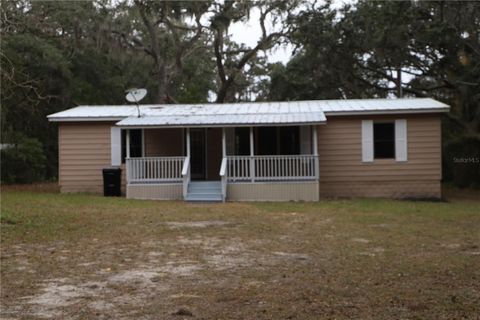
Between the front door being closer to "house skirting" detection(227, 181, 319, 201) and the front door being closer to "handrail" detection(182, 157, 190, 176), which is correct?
"handrail" detection(182, 157, 190, 176)

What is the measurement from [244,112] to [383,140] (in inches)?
181

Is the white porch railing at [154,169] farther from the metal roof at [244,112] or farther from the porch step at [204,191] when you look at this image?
the metal roof at [244,112]

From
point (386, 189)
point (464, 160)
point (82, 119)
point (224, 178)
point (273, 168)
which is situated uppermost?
point (82, 119)

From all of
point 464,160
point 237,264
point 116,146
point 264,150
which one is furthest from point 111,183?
point 464,160

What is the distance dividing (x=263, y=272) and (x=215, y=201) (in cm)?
937

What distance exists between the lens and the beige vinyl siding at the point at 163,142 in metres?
18.8

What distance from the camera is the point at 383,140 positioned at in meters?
17.6

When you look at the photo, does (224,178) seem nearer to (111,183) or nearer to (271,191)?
(271,191)

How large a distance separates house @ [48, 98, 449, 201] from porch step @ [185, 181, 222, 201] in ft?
0.10

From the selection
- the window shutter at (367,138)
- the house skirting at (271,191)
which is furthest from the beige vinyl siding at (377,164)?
the house skirting at (271,191)

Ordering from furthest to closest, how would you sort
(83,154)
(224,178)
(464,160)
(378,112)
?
1. (464,160)
2. (83,154)
3. (378,112)
4. (224,178)

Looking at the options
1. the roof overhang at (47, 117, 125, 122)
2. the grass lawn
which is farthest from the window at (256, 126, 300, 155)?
the grass lawn

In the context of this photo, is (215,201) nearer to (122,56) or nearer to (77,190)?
(77,190)

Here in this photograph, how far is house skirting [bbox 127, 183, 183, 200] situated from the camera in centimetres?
1684
